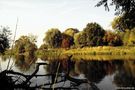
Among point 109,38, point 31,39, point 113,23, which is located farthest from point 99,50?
point 31,39

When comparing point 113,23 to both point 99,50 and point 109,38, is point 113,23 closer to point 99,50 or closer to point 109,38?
point 109,38

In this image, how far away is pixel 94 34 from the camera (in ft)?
296

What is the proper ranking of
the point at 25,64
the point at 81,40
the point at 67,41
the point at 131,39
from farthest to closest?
the point at 67,41, the point at 81,40, the point at 131,39, the point at 25,64

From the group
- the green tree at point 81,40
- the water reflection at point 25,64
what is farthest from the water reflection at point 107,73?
the green tree at point 81,40


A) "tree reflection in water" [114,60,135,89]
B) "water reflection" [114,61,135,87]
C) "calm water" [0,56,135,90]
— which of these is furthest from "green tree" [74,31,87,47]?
"water reflection" [114,61,135,87]

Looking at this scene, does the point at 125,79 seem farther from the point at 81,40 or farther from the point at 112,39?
the point at 81,40

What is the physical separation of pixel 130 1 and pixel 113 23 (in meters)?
80.6

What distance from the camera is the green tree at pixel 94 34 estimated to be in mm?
88625

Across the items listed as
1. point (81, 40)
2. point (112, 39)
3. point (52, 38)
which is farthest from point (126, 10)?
point (52, 38)

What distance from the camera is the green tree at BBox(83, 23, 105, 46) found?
88.6m

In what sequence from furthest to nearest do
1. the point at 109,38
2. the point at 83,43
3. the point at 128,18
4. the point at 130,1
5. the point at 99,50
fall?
the point at 83,43
the point at 109,38
the point at 99,50
the point at 128,18
the point at 130,1

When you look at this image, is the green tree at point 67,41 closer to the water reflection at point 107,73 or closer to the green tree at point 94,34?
the green tree at point 94,34

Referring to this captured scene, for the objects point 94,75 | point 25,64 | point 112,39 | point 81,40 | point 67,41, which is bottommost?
point 94,75

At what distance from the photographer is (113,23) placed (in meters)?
96.0
